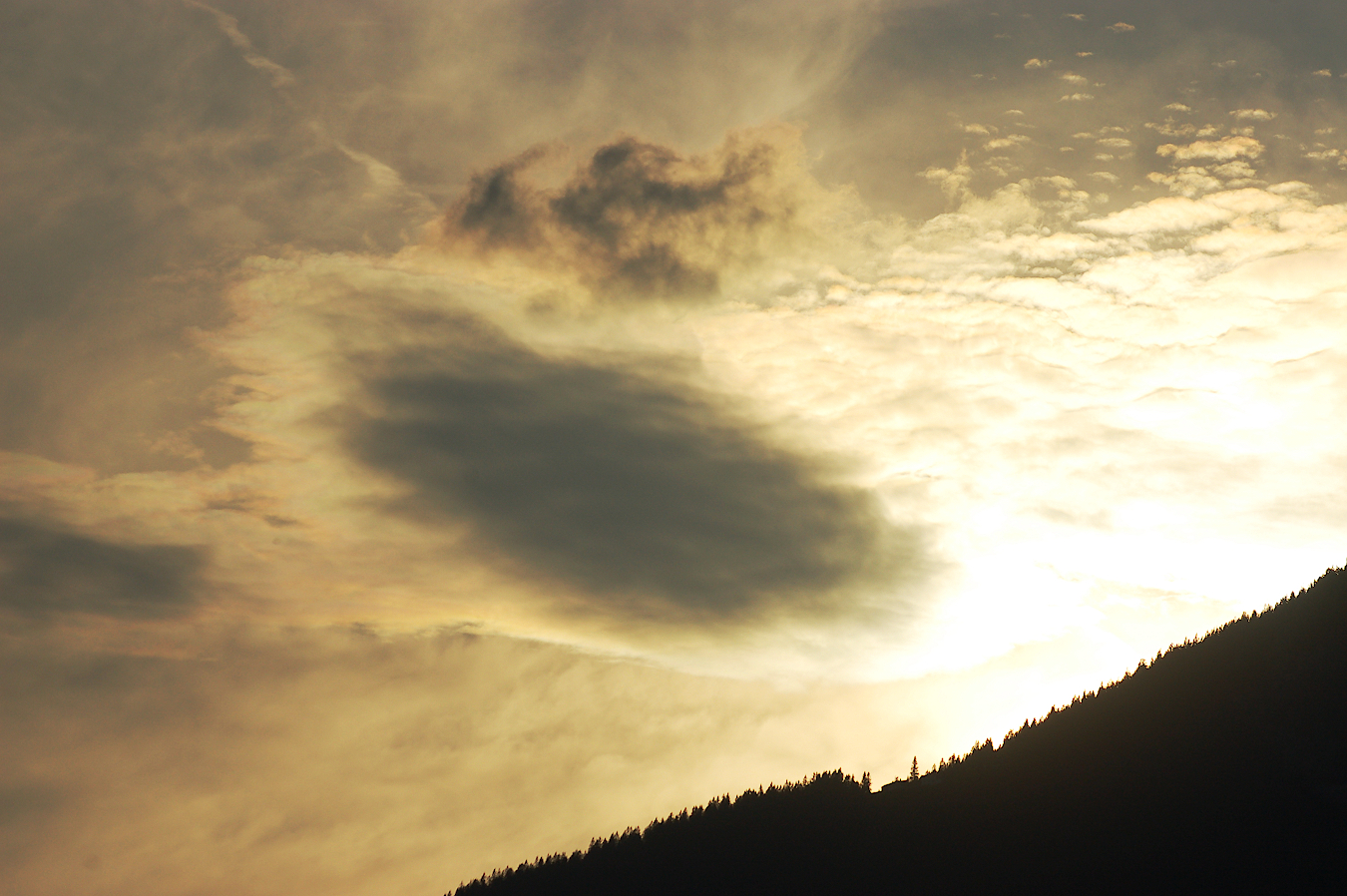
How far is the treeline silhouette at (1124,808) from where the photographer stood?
128 metres

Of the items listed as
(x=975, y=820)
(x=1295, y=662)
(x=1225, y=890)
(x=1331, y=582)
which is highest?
(x=1331, y=582)

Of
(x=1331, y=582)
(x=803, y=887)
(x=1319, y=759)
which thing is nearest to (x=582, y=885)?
(x=803, y=887)

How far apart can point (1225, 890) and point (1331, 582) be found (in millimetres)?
82882

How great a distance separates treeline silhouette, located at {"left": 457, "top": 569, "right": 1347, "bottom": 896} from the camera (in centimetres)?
12838

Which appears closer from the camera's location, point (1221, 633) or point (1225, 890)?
point (1225, 890)

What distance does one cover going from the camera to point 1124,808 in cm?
14638

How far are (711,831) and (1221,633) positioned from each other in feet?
362

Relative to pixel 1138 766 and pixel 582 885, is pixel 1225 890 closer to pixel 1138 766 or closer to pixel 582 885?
pixel 1138 766

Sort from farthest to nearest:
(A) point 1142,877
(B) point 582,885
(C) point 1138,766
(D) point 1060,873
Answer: (B) point 582,885 < (C) point 1138,766 < (D) point 1060,873 < (A) point 1142,877

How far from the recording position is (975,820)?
543 feet

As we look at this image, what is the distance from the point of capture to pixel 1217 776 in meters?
142

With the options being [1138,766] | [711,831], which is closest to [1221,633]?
[1138,766]

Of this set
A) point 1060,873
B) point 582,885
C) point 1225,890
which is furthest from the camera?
point 582,885

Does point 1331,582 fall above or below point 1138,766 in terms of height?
above
